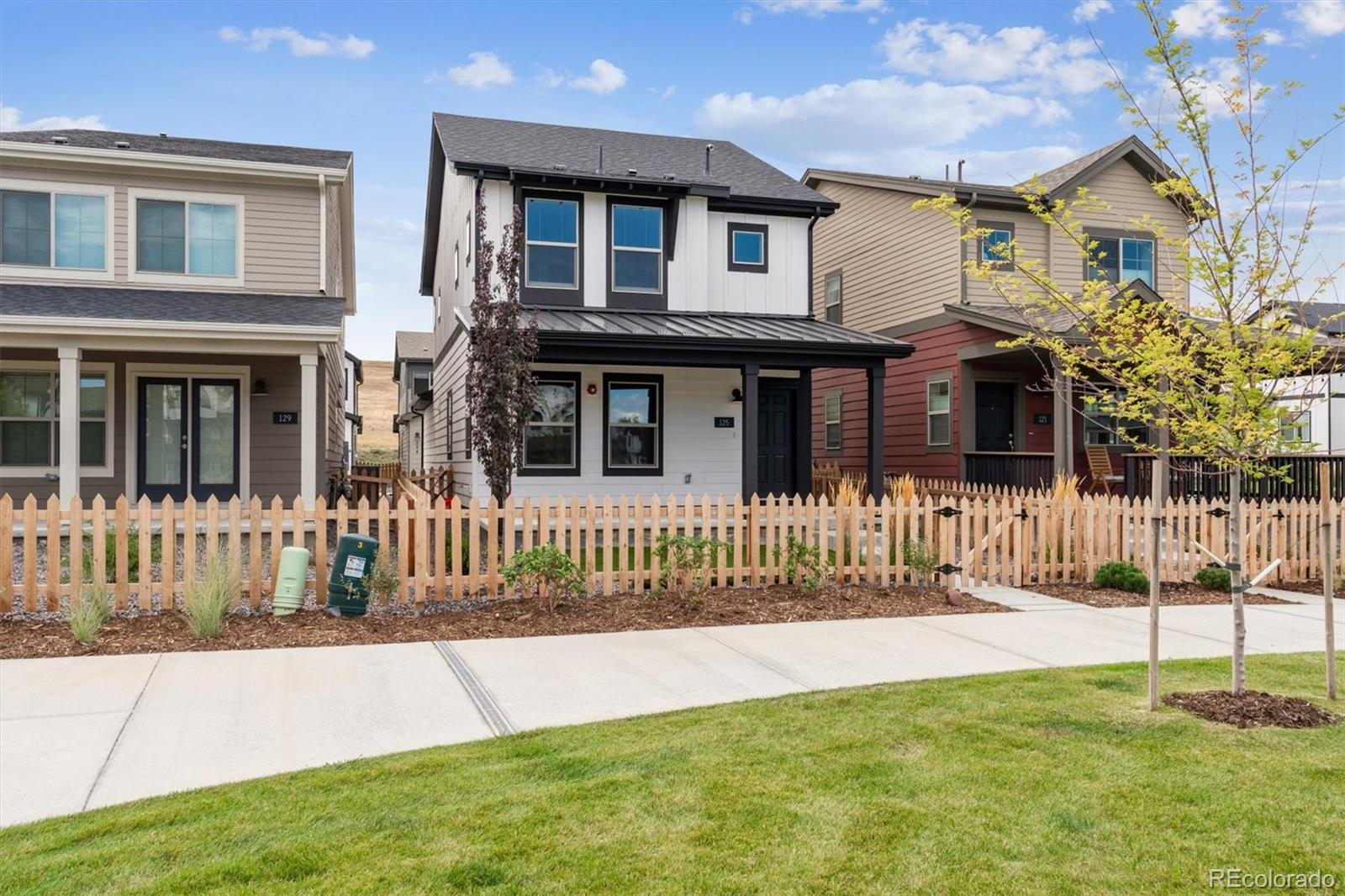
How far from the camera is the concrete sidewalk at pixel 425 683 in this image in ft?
15.1

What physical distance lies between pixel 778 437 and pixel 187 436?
10.5 metres

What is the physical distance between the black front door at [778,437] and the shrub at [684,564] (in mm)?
7510

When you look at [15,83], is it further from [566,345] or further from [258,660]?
[258,660]

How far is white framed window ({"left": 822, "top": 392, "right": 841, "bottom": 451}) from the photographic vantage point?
2230 centimetres

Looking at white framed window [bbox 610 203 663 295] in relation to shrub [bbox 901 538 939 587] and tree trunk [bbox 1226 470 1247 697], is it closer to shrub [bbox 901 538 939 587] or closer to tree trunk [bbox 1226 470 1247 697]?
shrub [bbox 901 538 939 587]

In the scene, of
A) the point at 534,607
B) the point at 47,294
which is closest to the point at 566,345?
the point at 534,607

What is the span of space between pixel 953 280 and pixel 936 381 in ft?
7.11

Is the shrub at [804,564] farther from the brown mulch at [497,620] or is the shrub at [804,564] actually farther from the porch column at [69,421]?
the porch column at [69,421]

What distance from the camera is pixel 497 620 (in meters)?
8.48

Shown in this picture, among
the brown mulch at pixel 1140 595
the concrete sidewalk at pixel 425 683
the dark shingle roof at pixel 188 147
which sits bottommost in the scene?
the brown mulch at pixel 1140 595

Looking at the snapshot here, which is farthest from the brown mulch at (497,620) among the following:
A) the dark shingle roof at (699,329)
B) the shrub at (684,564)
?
the dark shingle roof at (699,329)

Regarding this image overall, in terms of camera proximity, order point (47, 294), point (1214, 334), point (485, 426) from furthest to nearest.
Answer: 1. point (47, 294)
2. point (485, 426)
3. point (1214, 334)

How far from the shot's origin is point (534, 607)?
891cm

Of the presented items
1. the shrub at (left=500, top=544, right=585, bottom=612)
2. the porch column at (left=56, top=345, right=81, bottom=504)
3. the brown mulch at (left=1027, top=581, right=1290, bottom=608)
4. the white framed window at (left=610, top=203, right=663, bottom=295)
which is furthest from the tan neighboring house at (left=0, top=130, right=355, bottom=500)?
the brown mulch at (left=1027, top=581, right=1290, bottom=608)
